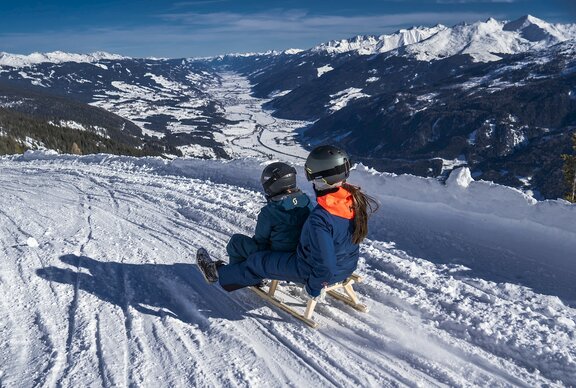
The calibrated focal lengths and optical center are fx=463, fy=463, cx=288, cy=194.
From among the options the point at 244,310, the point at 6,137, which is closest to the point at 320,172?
the point at 244,310

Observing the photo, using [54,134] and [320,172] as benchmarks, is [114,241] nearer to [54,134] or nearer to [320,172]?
[320,172]

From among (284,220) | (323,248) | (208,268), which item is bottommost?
(208,268)

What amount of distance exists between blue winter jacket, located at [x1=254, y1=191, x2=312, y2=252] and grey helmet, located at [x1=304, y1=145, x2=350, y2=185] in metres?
0.56

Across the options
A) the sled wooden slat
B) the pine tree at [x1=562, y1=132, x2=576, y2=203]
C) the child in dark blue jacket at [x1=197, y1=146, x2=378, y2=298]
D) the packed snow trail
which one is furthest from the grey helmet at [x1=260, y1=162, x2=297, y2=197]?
the pine tree at [x1=562, y1=132, x2=576, y2=203]

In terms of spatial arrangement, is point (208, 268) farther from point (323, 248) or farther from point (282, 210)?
point (323, 248)

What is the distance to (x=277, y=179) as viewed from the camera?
18.9ft

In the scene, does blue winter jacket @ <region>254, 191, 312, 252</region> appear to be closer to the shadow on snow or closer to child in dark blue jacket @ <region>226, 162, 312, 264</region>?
child in dark blue jacket @ <region>226, 162, 312, 264</region>

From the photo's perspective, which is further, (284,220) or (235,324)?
(284,220)

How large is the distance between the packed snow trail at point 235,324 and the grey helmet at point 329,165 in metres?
1.80

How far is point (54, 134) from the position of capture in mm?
100875

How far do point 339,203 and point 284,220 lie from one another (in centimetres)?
84

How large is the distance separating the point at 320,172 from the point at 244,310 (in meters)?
2.12

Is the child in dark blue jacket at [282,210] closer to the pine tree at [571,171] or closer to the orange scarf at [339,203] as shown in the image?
the orange scarf at [339,203]

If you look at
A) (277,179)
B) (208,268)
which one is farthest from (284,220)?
(208,268)
